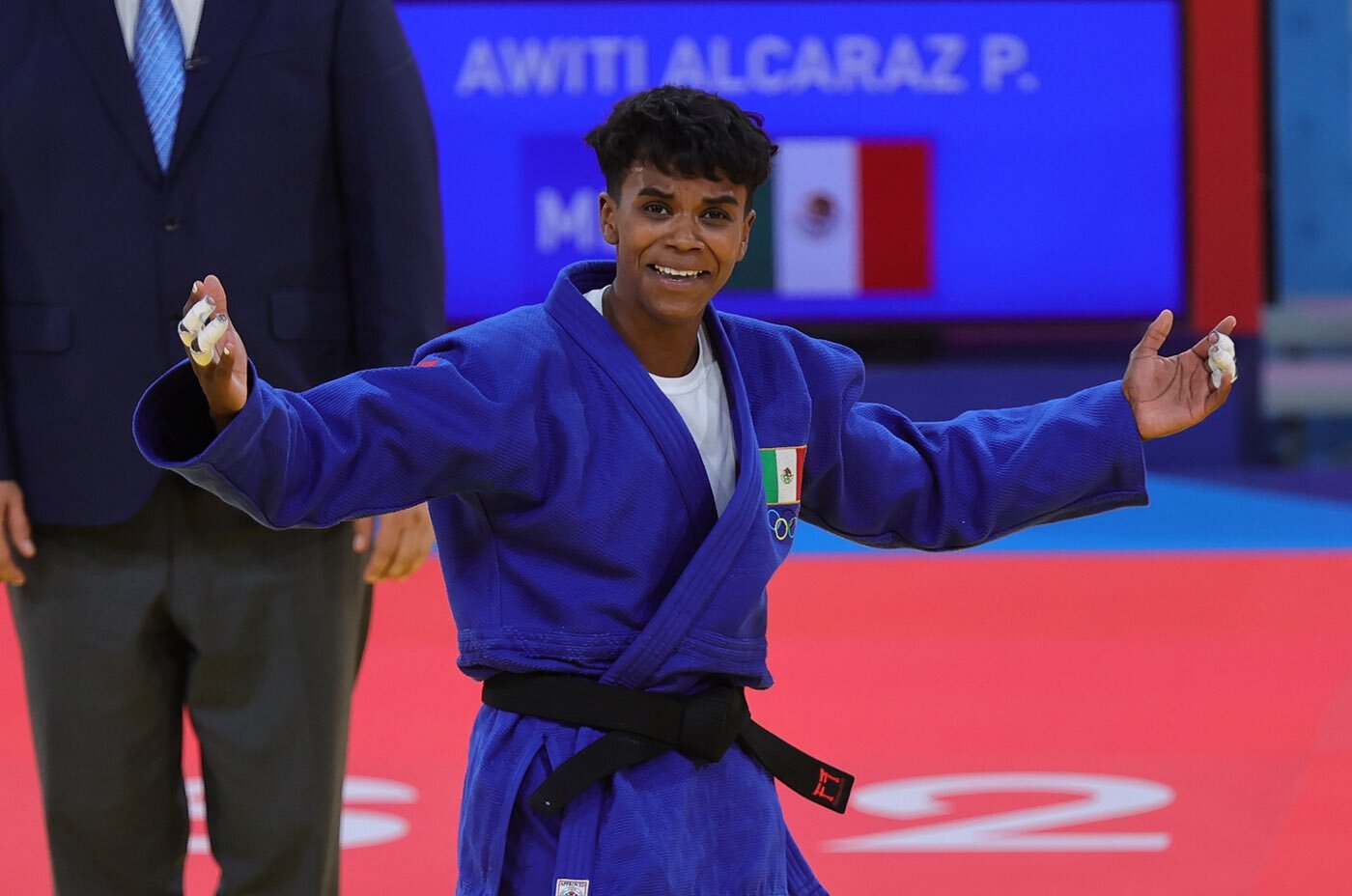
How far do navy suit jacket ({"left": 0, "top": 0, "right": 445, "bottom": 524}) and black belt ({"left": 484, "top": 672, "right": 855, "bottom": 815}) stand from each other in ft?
2.45

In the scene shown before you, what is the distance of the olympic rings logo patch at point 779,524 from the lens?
220 cm

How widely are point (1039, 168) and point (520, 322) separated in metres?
7.60

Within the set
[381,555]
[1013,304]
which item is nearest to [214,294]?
[381,555]

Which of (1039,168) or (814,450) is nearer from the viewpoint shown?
(814,450)

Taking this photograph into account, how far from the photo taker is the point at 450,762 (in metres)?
4.27

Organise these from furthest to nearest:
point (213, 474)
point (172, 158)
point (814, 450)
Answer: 1. point (172, 158)
2. point (814, 450)
3. point (213, 474)

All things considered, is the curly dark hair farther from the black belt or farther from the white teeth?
the black belt

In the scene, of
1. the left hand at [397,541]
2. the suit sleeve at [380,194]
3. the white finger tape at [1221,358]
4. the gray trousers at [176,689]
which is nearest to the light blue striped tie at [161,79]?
the suit sleeve at [380,194]

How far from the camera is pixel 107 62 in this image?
8.43 feet

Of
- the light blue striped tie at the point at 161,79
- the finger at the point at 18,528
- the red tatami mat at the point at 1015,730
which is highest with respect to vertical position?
the light blue striped tie at the point at 161,79

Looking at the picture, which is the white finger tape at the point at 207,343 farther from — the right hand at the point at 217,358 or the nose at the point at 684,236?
the nose at the point at 684,236

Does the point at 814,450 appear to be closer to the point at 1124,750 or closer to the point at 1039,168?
the point at 1124,750

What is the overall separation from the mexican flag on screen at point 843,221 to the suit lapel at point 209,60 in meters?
6.72

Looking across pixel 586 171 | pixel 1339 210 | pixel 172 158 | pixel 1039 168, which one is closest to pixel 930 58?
pixel 1039 168
